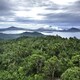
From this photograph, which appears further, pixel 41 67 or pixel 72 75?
pixel 41 67

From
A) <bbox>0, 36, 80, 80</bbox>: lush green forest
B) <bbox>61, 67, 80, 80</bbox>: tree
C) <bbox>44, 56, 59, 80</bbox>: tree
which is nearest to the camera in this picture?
<bbox>61, 67, 80, 80</bbox>: tree

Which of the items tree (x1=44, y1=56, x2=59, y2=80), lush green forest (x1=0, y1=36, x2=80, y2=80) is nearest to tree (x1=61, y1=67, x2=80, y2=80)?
lush green forest (x1=0, y1=36, x2=80, y2=80)

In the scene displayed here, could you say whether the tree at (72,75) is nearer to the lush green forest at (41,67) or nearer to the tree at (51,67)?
the lush green forest at (41,67)

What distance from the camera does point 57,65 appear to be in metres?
52.4

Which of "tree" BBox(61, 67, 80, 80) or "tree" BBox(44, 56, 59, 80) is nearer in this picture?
"tree" BBox(61, 67, 80, 80)

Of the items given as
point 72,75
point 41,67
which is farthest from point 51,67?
point 72,75

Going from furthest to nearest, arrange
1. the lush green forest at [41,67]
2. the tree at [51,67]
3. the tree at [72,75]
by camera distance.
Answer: the tree at [51,67], the lush green forest at [41,67], the tree at [72,75]

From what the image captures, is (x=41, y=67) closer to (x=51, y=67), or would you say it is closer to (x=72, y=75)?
(x=51, y=67)

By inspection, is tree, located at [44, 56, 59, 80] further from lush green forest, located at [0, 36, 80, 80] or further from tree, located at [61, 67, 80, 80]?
tree, located at [61, 67, 80, 80]

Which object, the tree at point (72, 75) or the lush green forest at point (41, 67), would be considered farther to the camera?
the lush green forest at point (41, 67)

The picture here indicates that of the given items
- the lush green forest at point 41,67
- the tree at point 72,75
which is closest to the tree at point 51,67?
the lush green forest at point 41,67

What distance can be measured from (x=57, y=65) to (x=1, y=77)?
45.7 feet

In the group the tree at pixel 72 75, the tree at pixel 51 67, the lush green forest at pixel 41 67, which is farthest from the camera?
the tree at pixel 51 67

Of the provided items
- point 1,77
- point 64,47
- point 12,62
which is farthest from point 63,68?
point 64,47
